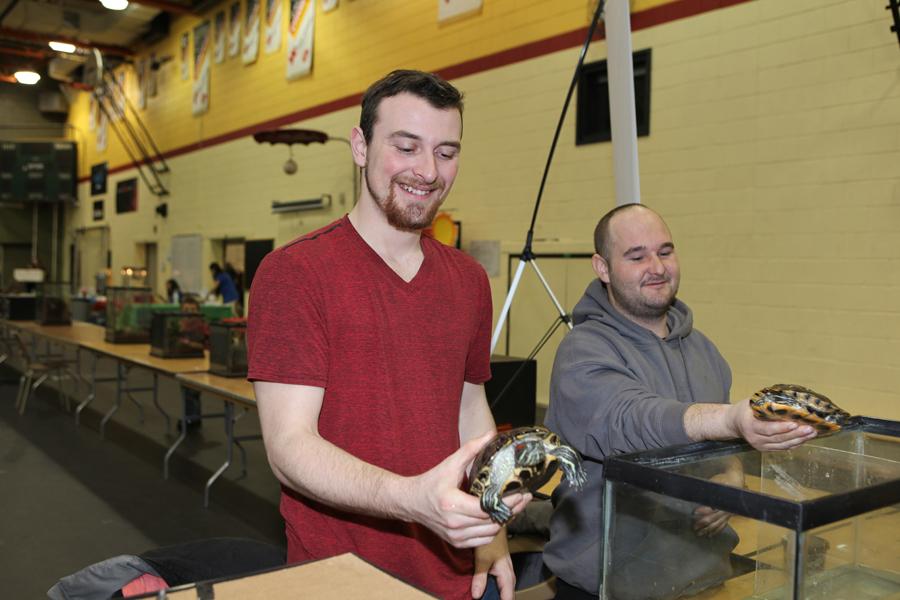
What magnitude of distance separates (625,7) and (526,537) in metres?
2.21

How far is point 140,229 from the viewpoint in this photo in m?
16.6

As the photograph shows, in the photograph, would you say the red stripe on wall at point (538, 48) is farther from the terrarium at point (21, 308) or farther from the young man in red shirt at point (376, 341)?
the young man in red shirt at point (376, 341)

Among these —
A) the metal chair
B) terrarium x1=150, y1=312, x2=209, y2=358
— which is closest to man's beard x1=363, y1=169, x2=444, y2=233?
terrarium x1=150, y1=312, x2=209, y2=358

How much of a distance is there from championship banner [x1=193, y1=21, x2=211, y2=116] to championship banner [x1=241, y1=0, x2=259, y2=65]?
5.10 ft

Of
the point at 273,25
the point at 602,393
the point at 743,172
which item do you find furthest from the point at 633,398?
the point at 273,25

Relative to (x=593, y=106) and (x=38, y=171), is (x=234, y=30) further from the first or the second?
(x=38, y=171)

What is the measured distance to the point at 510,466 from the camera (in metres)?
0.89

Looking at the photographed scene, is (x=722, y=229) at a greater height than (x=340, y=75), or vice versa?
(x=340, y=75)

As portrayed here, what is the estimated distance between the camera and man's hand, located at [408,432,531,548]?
0.89 metres

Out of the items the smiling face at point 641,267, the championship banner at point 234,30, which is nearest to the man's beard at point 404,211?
the smiling face at point 641,267

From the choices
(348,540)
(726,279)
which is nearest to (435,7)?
(726,279)

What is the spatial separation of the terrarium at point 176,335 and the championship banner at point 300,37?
5730mm

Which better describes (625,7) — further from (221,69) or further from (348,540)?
(221,69)

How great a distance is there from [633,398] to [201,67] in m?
13.6
